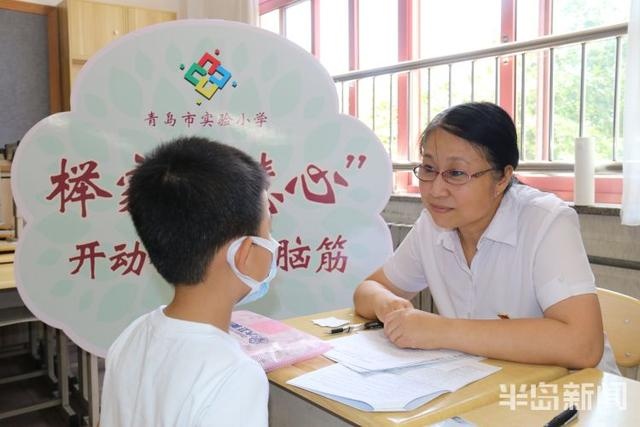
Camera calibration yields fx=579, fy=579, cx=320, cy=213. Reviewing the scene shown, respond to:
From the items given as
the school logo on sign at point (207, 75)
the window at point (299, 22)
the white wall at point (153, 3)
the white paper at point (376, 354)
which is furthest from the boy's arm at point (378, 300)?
the white wall at point (153, 3)

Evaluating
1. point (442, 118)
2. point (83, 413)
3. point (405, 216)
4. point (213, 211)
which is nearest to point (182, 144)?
point (213, 211)

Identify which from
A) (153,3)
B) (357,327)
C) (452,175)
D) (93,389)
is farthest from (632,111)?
(153,3)

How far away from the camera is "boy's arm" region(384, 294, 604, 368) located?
1108 millimetres

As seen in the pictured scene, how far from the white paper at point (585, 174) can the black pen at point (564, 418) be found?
1.25 m

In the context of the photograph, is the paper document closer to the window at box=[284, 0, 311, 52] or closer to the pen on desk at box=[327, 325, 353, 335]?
the pen on desk at box=[327, 325, 353, 335]

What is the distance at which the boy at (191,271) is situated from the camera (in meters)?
0.79

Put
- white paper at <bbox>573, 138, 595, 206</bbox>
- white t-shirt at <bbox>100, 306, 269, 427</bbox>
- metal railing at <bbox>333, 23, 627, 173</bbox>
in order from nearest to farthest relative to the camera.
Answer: white t-shirt at <bbox>100, 306, 269, 427</bbox> < white paper at <bbox>573, 138, 595, 206</bbox> < metal railing at <bbox>333, 23, 627, 173</bbox>

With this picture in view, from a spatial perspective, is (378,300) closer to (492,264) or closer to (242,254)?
(492,264)

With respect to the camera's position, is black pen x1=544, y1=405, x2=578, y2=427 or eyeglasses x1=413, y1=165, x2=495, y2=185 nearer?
→ black pen x1=544, y1=405, x2=578, y2=427

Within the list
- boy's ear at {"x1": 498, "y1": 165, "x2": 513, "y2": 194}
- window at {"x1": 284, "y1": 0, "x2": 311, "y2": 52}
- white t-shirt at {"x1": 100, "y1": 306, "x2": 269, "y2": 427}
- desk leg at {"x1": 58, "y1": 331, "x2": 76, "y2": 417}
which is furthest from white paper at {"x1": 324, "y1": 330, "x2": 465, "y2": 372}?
window at {"x1": 284, "y1": 0, "x2": 311, "y2": 52}

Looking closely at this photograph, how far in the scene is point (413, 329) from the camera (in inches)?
46.2

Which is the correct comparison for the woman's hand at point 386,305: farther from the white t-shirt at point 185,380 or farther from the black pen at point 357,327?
the white t-shirt at point 185,380

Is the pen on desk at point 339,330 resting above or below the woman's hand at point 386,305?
below

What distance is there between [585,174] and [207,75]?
50.7 inches
